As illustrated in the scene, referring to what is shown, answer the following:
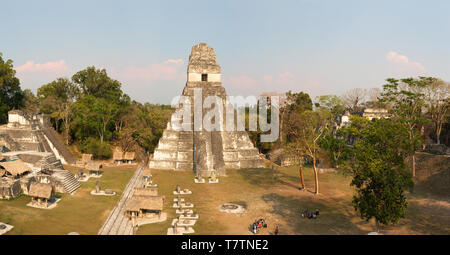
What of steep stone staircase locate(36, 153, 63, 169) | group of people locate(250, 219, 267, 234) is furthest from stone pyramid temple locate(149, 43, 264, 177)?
group of people locate(250, 219, 267, 234)

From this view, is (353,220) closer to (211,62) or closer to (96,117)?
(211,62)

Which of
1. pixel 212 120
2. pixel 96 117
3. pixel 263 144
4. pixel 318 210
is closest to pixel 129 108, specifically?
pixel 96 117

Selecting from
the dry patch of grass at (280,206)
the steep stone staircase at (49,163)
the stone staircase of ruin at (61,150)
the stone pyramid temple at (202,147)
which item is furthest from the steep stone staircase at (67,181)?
the stone staircase of ruin at (61,150)

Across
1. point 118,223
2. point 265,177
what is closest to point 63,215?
point 118,223

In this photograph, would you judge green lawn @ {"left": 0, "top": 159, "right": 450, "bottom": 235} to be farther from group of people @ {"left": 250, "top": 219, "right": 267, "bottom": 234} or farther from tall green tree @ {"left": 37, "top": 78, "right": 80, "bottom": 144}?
tall green tree @ {"left": 37, "top": 78, "right": 80, "bottom": 144}

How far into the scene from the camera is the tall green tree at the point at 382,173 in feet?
43.8

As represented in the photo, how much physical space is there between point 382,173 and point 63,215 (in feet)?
55.0

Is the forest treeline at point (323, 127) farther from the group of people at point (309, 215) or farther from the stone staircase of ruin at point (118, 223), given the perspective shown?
the stone staircase of ruin at point (118, 223)

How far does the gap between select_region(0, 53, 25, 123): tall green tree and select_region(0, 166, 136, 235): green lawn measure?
75.2 ft

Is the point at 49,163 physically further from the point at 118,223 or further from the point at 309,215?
the point at 309,215

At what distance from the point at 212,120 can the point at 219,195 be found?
13532 millimetres

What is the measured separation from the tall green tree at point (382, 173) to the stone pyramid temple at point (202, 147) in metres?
13.6

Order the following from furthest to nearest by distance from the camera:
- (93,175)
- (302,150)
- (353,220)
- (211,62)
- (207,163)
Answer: (211,62)
(207,163)
(93,175)
(302,150)
(353,220)

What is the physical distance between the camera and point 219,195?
2067 centimetres
